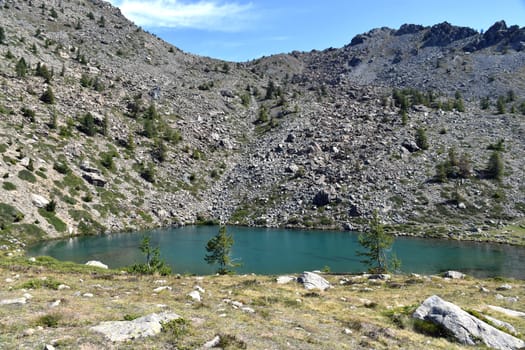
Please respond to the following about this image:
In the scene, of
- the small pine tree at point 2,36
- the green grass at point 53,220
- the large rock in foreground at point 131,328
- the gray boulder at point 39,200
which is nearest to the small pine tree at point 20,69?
the small pine tree at point 2,36

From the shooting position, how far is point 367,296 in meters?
32.0

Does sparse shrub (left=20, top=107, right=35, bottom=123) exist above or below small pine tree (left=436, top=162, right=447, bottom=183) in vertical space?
above

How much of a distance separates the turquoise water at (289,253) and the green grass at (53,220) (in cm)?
442

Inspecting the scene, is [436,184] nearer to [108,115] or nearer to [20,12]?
[108,115]

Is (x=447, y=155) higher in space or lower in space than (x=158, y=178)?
higher

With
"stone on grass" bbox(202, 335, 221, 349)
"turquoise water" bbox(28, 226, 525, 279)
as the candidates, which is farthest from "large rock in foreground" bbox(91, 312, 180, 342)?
"turquoise water" bbox(28, 226, 525, 279)

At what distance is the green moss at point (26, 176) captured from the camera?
8587 cm

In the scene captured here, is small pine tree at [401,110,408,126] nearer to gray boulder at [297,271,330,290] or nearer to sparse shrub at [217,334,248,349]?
gray boulder at [297,271,330,290]

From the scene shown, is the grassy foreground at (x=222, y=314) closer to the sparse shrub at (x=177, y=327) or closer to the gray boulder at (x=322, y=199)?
the sparse shrub at (x=177, y=327)

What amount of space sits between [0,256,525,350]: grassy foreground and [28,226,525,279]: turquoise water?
34.7m

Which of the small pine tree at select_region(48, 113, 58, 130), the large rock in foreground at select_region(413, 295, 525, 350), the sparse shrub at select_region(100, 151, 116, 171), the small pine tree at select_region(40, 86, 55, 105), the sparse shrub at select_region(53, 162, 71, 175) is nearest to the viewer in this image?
the large rock in foreground at select_region(413, 295, 525, 350)

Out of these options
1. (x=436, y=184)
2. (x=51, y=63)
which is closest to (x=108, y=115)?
(x=51, y=63)

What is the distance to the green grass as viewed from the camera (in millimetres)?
82488

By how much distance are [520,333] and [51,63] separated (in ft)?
572
